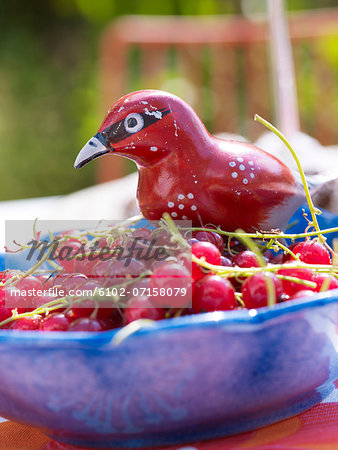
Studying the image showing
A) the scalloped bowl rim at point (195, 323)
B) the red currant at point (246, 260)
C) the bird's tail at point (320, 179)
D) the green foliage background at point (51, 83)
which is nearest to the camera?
the scalloped bowl rim at point (195, 323)

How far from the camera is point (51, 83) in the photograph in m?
3.69

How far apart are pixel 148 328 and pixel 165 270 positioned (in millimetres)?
60

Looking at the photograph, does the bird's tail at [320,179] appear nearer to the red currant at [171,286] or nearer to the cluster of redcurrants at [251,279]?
the cluster of redcurrants at [251,279]

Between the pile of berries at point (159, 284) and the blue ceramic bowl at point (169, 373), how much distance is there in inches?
1.3

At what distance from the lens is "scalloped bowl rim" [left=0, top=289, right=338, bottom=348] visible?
0.34 meters

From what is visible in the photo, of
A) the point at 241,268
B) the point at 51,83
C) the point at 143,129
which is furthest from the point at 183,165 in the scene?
the point at 51,83

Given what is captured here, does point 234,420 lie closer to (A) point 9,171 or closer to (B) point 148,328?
(B) point 148,328

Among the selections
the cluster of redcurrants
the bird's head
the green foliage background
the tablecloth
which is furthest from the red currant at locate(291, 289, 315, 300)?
the green foliage background

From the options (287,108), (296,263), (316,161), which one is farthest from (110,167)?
(296,263)

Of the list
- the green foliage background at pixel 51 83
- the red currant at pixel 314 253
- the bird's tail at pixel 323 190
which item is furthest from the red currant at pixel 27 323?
the green foliage background at pixel 51 83

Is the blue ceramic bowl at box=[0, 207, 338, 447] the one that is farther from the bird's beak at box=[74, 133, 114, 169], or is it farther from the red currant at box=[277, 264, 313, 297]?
the bird's beak at box=[74, 133, 114, 169]

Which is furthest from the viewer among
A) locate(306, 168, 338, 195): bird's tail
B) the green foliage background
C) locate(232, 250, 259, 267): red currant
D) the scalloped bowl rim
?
the green foliage background

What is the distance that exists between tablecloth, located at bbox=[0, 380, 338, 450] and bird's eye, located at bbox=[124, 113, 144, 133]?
0.89ft

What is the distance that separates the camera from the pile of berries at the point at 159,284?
1.28 ft
